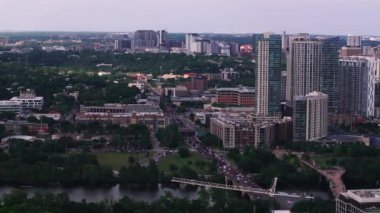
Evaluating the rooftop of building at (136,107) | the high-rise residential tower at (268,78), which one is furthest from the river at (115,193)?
the rooftop of building at (136,107)

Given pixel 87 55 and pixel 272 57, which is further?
pixel 87 55

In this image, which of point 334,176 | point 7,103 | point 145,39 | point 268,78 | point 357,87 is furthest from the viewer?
point 145,39

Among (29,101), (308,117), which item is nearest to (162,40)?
(29,101)

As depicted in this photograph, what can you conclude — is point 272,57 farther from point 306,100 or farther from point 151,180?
point 151,180

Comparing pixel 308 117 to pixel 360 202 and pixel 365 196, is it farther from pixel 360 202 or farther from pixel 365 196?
pixel 360 202

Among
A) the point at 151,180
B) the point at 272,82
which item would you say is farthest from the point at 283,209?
the point at 272,82

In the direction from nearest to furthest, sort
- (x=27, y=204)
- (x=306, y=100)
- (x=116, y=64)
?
(x=27, y=204), (x=306, y=100), (x=116, y=64)

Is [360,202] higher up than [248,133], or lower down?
higher up

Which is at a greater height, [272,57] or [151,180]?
[272,57]
